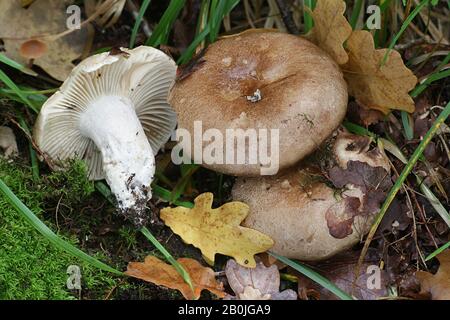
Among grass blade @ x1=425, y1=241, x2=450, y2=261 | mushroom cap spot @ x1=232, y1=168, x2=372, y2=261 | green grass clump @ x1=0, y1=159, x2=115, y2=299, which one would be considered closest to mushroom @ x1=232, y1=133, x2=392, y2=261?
mushroom cap spot @ x1=232, y1=168, x2=372, y2=261

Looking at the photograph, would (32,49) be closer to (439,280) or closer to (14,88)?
(14,88)

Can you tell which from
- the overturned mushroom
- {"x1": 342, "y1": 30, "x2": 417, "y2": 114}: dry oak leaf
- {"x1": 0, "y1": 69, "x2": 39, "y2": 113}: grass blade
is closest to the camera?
{"x1": 342, "y1": 30, "x2": 417, "y2": 114}: dry oak leaf

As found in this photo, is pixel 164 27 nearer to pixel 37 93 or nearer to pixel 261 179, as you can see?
pixel 37 93

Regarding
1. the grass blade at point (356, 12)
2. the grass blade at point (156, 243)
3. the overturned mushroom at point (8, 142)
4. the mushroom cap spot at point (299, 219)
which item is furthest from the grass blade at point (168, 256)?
the grass blade at point (356, 12)

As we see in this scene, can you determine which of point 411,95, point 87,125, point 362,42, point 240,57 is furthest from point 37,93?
point 411,95

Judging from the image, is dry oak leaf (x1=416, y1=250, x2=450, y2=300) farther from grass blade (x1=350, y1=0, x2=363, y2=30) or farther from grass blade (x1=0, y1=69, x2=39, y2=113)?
grass blade (x1=0, y1=69, x2=39, y2=113)

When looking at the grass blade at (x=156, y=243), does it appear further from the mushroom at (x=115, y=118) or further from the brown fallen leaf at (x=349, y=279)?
the brown fallen leaf at (x=349, y=279)

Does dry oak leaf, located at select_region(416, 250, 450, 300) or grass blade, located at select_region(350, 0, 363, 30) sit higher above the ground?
grass blade, located at select_region(350, 0, 363, 30)

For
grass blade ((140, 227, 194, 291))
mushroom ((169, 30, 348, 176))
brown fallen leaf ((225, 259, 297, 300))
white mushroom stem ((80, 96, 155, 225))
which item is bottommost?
brown fallen leaf ((225, 259, 297, 300))
